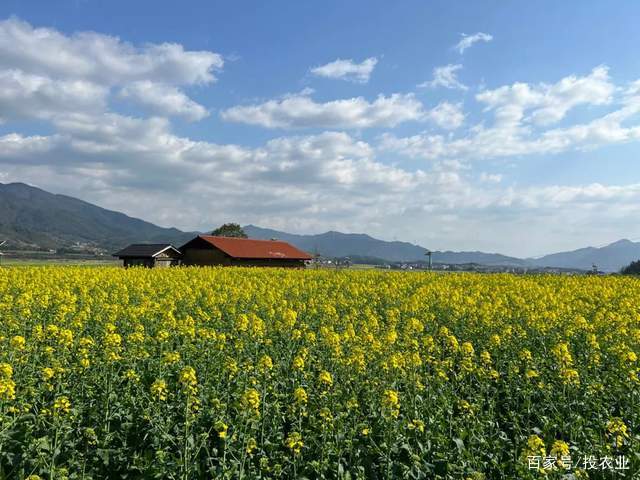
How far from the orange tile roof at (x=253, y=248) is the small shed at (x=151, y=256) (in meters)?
3.67

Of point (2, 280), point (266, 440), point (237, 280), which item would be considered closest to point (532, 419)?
point (266, 440)

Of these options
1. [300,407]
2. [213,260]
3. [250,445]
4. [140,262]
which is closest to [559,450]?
[300,407]

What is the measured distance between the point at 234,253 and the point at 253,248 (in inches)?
186

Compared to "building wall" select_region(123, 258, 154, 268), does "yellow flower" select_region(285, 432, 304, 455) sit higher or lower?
lower

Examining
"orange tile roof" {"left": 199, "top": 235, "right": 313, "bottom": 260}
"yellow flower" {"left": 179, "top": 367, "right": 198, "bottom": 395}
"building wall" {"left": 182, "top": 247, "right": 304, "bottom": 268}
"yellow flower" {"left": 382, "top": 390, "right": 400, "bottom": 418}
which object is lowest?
"yellow flower" {"left": 382, "top": 390, "right": 400, "bottom": 418}

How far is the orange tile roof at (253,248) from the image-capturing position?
153 feet

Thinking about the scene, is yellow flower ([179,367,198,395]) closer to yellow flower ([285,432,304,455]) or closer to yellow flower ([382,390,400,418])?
yellow flower ([285,432,304,455])

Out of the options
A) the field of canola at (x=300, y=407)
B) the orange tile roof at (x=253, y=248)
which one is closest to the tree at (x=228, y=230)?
the orange tile roof at (x=253, y=248)

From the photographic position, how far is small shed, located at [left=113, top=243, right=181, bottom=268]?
45031 mm

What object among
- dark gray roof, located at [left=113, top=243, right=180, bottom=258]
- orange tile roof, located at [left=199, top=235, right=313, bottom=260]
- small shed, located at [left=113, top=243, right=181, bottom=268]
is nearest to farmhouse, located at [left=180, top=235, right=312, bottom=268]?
orange tile roof, located at [left=199, top=235, right=313, bottom=260]

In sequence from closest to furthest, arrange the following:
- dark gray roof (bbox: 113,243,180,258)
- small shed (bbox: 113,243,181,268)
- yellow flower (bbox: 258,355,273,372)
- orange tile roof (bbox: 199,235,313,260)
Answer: yellow flower (bbox: 258,355,273,372) → small shed (bbox: 113,243,181,268) → dark gray roof (bbox: 113,243,180,258) → orange tile roof (bbox: 199,235,313,260)

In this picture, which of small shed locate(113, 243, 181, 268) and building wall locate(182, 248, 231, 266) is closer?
small shed locate(113, 243, 181, 268)

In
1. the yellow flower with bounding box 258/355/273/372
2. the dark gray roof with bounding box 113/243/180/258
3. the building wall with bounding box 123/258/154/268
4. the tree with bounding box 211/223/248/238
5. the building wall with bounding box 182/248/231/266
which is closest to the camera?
the yellow flower with bounding box 258/355/273/372

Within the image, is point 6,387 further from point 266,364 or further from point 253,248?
point 253,248
